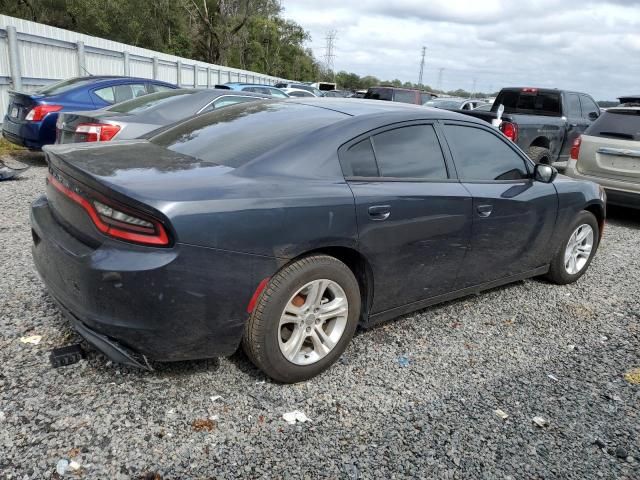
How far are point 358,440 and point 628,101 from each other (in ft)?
42.2

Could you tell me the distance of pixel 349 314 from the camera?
2979 mm

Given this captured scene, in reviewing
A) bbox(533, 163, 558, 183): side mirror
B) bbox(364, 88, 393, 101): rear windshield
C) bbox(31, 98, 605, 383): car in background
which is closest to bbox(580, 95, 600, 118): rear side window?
bbox(364, 88, 393, 101): rear windshield

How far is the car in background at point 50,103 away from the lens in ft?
26.3

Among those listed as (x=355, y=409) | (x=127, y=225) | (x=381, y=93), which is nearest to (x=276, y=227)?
(x=127, y=225)

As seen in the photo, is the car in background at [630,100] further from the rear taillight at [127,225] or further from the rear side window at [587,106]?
the rear taillight at [127,225]

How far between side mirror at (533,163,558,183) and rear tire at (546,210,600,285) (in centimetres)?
66

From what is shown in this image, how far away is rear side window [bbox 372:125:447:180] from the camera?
317cm

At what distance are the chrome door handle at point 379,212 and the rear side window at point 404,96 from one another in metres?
14.6

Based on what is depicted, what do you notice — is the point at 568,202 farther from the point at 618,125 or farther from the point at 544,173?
the point at 618,125

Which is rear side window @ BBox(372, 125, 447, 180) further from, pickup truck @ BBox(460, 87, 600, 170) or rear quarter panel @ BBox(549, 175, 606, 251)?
pickup truck @ BBox(460, 87, 600, 170)

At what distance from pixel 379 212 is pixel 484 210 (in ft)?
3.35

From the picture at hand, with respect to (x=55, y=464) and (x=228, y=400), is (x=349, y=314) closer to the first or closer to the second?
(x=228, y=400)

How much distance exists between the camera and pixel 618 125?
23.4 feet

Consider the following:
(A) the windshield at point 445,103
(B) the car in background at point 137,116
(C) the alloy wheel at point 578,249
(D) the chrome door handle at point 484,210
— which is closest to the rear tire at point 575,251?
(C) the alloy wheel at point 578,249
